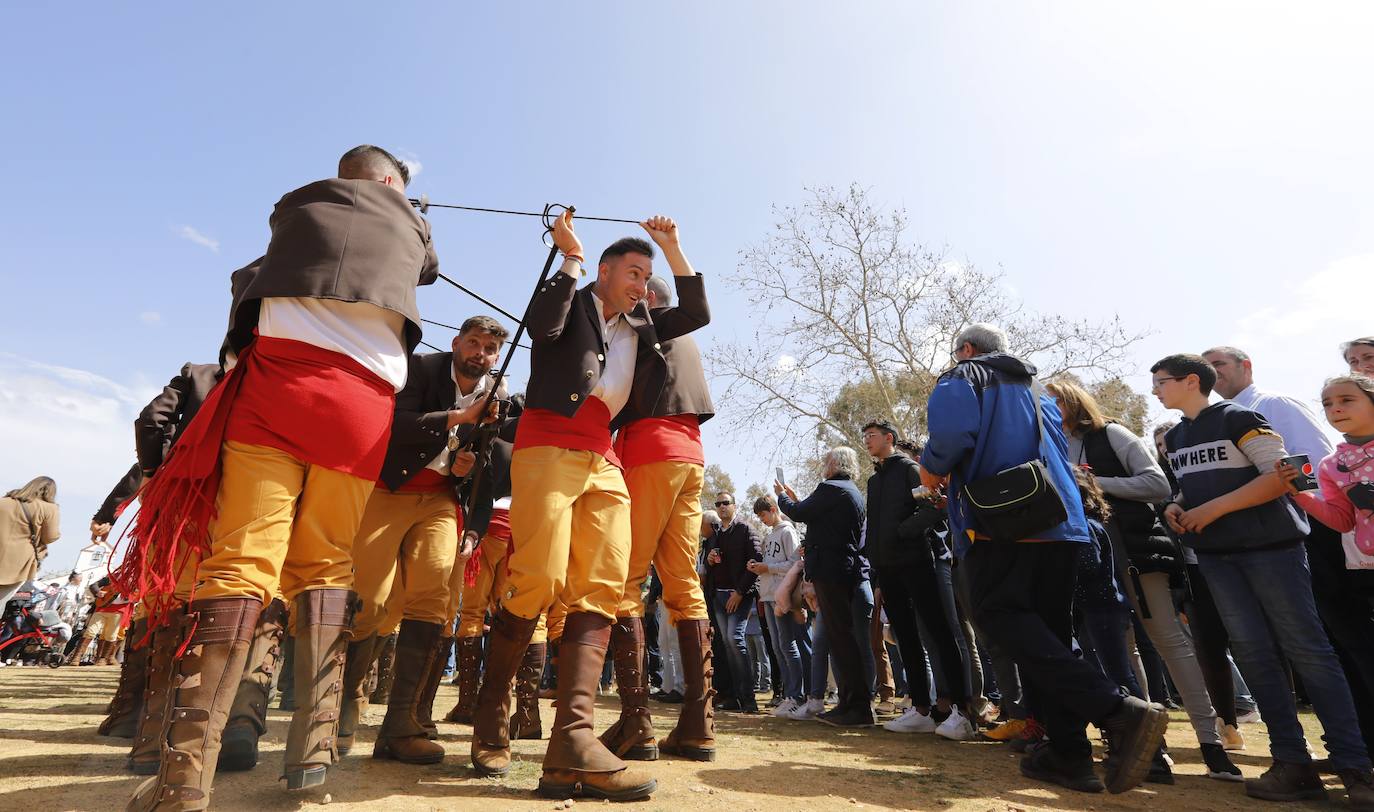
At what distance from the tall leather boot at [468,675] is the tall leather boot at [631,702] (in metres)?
1.18

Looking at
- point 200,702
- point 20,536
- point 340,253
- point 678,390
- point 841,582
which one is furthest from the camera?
point 20,536

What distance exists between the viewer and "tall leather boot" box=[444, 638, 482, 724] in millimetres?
4406

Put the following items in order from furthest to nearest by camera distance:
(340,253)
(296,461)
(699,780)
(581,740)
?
(699,780) < (581,740) < (340,253) < (296,461)

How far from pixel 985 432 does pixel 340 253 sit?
285 cm

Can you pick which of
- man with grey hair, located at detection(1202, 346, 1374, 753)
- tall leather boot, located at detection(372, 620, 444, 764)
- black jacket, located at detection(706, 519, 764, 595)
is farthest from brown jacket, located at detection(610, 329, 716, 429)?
black jacket, located at detection(706, 519, 764, 595)

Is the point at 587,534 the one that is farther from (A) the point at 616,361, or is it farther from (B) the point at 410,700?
(B) the point at 410,700

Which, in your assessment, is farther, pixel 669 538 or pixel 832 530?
pixel 832 530

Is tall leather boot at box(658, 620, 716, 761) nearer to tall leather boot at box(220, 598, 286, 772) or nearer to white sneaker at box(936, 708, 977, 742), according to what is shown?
tall leather boot at box(220, 598, 286, 772)

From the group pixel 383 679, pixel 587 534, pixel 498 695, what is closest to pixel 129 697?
pixel 383 679

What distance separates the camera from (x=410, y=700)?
3.44 m

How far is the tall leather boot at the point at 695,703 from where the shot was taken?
361 cm

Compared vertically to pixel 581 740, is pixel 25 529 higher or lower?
higher

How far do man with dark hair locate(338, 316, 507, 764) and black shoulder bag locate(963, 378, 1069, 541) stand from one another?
2286mm

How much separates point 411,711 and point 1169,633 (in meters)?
3.76
